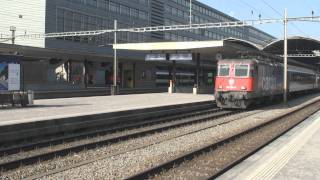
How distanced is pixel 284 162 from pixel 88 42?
67240 mm

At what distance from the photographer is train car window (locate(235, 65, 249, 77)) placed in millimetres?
28516

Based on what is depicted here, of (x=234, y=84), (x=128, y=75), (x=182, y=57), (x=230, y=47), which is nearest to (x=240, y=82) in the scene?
(x=234, y=84)

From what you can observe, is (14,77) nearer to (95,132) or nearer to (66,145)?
(95,132)

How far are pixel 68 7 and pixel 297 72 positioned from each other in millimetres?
37833

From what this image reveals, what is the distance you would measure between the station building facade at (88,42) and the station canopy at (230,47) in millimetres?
5447

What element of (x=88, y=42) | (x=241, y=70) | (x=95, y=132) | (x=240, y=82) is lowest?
(x=95, y=132)

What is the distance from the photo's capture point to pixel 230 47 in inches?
1766

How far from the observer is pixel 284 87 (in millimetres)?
35438

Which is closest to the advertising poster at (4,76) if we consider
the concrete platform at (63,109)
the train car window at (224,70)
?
the concrete platform at (63,109)

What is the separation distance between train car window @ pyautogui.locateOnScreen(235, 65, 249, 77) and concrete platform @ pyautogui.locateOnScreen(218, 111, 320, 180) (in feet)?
42.4

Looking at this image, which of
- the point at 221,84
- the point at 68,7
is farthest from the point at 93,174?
the point at 68,7

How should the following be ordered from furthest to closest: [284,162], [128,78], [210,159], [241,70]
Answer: [128,78] < [241,70] < [210,159] < [284,162]

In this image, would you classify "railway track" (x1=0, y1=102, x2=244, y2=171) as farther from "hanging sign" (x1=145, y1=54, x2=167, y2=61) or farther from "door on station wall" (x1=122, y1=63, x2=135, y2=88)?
"door on station wall" (x1=122, y1=63, x2=135, y2=88)

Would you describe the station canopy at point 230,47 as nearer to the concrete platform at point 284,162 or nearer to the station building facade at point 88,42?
the station building facade at point 88,42
